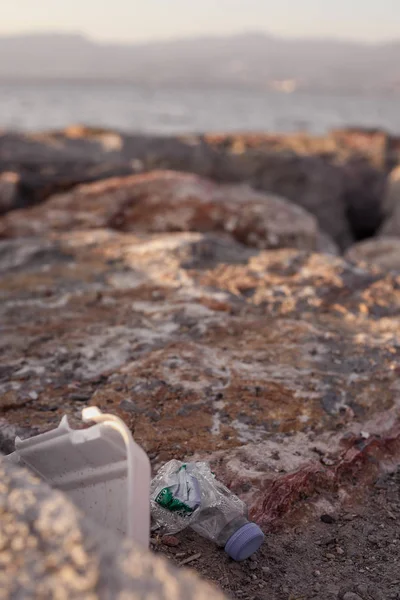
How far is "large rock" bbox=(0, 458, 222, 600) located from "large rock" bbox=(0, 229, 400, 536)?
48.9 inches

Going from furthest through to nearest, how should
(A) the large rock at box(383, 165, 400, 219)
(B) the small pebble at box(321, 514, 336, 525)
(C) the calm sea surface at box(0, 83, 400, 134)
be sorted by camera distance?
1. (C) the calm sea surface at box(0, 83, 400, 134)
2. (A) the large rock at box(383, 165, 400, 219)
3. (B) the small pebble at box(321, 514, 336, 525)

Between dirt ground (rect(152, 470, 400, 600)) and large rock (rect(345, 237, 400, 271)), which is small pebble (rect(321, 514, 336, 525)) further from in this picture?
large rock (rect(345, 237, 400, 271))

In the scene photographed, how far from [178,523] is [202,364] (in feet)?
3.31

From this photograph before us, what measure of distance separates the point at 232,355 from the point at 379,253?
3.55 meters

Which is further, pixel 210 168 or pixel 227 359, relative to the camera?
pixel 210 168

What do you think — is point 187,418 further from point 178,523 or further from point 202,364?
point 178,523

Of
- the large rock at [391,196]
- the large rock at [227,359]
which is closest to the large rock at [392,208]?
the large rock at [391,196]

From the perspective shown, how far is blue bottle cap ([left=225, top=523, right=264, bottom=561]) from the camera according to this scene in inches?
81.0

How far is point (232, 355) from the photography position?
10.4ft

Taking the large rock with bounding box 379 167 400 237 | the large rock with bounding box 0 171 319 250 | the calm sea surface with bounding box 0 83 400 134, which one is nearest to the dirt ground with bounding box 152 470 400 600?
the large rock with bounding box 0 171 319 250

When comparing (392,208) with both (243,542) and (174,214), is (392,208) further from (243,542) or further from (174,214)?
(243,542)

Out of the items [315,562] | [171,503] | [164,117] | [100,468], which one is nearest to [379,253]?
[315,562]

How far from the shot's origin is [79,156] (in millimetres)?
9180

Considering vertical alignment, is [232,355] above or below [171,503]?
below
